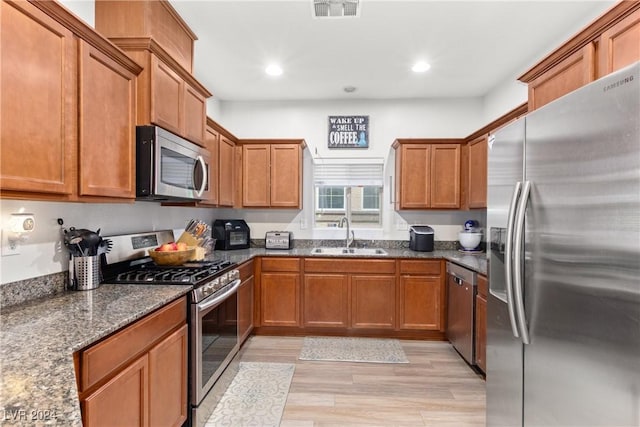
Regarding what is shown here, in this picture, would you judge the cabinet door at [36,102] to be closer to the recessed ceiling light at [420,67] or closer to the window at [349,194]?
the recessed ceiling light at [420,67]

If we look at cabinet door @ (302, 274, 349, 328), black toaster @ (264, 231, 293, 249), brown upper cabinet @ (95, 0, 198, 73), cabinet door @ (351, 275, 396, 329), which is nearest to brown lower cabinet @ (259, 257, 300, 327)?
cabinet door @ (302, 274, 349, 328)

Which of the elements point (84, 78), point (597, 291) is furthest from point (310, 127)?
point (597, 291)

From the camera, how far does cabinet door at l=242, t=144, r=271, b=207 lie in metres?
3.79

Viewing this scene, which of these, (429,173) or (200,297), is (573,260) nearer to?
(200,297)

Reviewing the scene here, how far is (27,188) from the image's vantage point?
4.01 feet

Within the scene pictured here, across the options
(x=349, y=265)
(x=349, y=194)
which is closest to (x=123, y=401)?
(x=349, y=265)

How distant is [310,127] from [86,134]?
9.43 ft

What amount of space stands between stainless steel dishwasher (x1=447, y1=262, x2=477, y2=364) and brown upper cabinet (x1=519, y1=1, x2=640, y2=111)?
4.97 ft

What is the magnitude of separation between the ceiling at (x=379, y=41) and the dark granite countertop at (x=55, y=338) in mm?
1993

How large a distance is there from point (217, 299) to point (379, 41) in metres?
2.41

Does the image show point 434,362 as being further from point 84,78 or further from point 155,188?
point 84,78

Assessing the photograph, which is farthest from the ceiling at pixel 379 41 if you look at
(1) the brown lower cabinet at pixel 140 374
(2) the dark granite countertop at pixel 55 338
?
(1) the brown lower cabinet at pixel 140 374

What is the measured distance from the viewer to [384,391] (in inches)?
95.7

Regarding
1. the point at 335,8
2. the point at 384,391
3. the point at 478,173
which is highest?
the point at 335,8
